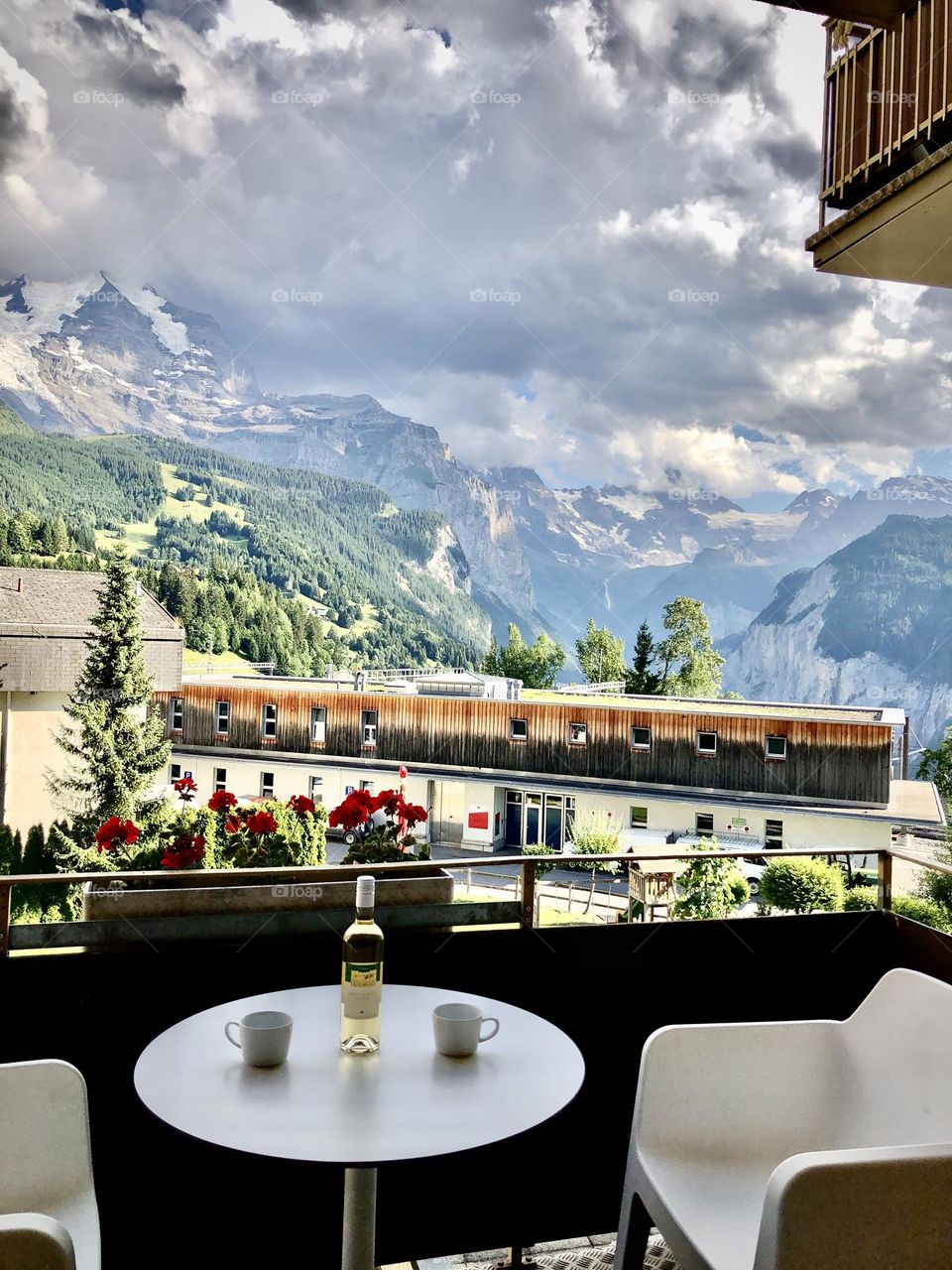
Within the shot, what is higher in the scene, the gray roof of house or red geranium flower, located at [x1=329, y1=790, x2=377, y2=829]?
the gray roof of house

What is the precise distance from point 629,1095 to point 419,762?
2092cm

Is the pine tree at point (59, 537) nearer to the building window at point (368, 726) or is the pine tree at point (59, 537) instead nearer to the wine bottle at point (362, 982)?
the building window at point (368, 726)

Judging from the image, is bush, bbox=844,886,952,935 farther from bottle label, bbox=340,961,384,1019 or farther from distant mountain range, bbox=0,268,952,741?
distant mountain range, bbox=0,268,952,741

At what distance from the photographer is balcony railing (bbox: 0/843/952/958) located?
176 cm

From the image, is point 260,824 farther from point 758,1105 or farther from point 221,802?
point 758,1105

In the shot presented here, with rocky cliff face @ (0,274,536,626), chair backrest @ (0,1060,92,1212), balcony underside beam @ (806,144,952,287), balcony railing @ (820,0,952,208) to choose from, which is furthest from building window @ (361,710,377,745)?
rocky cliff face @ (0,274,536,626)

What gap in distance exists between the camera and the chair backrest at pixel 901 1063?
1508mm

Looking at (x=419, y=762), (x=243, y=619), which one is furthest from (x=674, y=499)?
(x=419, y=762)

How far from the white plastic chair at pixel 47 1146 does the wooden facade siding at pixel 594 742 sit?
2007 cm

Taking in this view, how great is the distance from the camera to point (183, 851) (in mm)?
2363

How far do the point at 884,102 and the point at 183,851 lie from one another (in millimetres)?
3343

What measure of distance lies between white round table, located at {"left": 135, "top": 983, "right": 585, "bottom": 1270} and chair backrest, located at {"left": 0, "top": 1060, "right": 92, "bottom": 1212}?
→ 171 millimetres

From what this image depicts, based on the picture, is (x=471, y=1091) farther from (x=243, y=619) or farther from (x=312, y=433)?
(x=312, y=433)

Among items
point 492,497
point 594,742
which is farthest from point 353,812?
point 492,497
